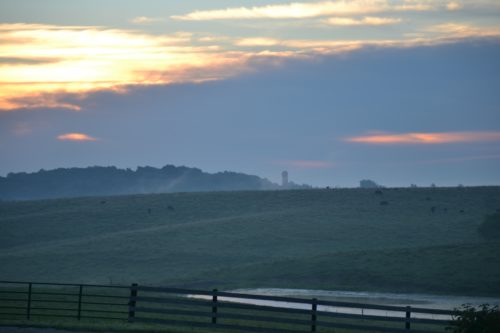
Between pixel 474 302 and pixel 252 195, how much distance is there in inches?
3020

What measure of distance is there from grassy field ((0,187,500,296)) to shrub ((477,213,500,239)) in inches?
51.8

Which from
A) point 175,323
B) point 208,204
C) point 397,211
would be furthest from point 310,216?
point 175,323

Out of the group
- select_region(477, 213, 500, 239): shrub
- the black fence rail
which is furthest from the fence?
select_region(477, 213, 500, 239): shrub

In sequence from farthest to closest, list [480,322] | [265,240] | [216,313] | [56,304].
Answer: [265,240]
[56,304]
[216,313]
[480,322]

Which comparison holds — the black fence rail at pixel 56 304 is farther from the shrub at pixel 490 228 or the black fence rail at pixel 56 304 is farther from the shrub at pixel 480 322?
the shrub at pixel 490 228

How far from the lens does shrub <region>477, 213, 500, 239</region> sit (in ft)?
293

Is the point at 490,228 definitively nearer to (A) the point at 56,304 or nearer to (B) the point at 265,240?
(B) the point at 265,240

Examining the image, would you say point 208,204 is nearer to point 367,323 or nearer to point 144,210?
point 144,210

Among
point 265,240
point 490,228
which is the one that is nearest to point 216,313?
point 265,240

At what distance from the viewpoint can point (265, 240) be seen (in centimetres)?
9356

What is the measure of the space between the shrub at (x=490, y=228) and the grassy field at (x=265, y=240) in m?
1.32

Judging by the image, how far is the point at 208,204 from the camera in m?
125

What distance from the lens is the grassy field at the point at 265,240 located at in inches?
2756

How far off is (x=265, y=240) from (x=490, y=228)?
77.6ft
